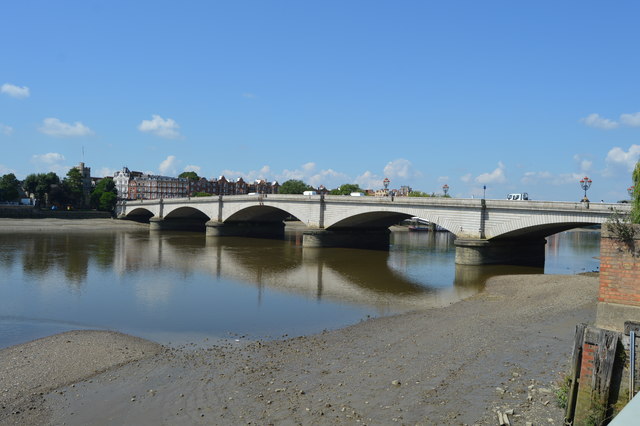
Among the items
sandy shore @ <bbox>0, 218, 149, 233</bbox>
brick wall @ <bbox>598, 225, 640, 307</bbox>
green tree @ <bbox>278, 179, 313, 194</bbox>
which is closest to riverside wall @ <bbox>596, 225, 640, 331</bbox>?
brick wall @ <bbox>598, 225, 640, 307</bbox>

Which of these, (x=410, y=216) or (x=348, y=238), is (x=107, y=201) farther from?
(x=410, y=216)

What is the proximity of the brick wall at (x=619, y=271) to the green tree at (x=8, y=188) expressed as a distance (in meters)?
114

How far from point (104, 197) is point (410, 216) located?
77590 mm

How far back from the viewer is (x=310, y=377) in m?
10.5

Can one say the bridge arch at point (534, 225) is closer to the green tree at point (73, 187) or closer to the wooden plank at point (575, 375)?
the wooden plank at point (575, 375)

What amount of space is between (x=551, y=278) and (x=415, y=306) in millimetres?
10748

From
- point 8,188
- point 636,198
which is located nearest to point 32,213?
point 8,188

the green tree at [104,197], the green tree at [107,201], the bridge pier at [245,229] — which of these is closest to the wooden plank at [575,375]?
the bridge pier at [245,229]

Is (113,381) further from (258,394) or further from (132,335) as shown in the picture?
(132,335)

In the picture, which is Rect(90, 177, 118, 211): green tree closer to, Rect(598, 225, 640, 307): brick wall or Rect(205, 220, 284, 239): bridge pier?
Rect(205, 220, 284, 239): bridge pier

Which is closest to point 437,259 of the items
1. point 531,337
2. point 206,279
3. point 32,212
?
point 206,279

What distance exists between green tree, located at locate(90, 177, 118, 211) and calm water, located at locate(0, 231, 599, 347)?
59667 mm

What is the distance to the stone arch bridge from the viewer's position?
31500 millimetres

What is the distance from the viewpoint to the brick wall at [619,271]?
8453mm
